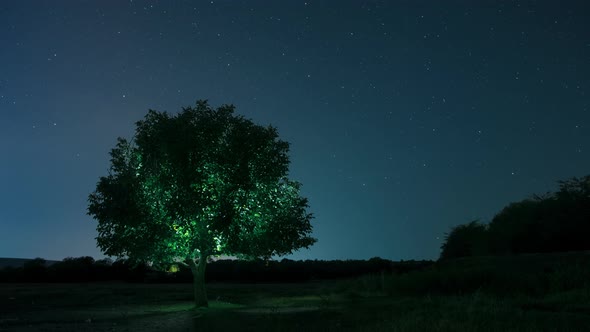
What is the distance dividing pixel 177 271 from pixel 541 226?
41.1m

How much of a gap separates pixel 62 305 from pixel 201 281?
34.8ft

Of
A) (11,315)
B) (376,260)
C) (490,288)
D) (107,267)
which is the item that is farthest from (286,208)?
(376,260)

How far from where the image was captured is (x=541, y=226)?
6544cm

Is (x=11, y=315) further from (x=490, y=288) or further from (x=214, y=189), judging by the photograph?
(x=490, y=288)

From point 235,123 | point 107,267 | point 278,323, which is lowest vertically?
point 278,323

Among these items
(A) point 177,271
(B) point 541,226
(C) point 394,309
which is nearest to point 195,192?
(C) point 394,309

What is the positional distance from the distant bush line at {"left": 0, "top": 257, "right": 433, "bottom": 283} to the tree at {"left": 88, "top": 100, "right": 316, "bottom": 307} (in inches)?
1169

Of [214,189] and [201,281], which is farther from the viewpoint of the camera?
[201,281]

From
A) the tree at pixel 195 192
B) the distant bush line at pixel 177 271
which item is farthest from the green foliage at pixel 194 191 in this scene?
the distant bush line at pixel 177 271

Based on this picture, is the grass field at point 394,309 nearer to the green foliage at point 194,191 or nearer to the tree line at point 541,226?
the green foliage at point 194,191

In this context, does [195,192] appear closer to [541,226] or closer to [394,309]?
[394,309]

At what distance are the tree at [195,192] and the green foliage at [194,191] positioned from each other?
0.18ft

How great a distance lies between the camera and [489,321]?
17453 millimetres

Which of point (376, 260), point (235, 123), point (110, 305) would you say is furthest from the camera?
point (376, 260)
